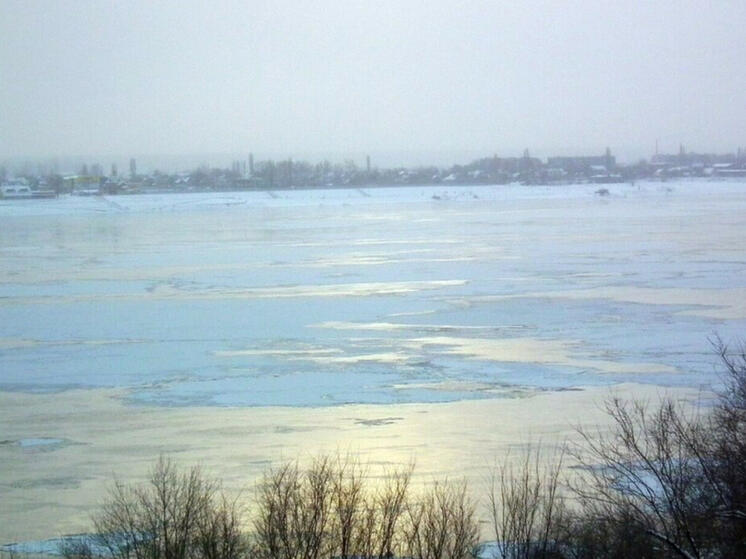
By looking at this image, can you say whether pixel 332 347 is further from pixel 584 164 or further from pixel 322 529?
pixel 584 164

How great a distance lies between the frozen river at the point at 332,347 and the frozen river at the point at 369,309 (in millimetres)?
58

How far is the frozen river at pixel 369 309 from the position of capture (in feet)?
41.9

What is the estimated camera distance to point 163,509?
5852mm

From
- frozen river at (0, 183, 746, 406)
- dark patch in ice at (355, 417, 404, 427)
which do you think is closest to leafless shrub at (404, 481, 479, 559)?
dark patch in ice at (355, 417, 404, 427)

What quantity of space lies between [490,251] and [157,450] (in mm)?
18856

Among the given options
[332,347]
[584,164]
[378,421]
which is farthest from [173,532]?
[584,164]

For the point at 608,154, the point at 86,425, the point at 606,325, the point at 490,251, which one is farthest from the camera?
the point at 608,154

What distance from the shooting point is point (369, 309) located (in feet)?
60.0

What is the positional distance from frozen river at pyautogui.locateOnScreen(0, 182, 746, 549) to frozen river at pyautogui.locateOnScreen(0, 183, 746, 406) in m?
0.06

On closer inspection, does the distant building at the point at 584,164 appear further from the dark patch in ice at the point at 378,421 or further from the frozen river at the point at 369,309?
the dark patch in ice at the point at 378,421

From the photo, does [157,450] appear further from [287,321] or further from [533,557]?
[287,321]

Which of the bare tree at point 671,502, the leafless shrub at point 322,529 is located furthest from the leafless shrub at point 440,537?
the bare tree at point 671,502

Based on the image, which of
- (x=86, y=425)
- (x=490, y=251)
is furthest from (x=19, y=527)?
(x=490, y=251)

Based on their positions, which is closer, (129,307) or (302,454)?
(302,454)
